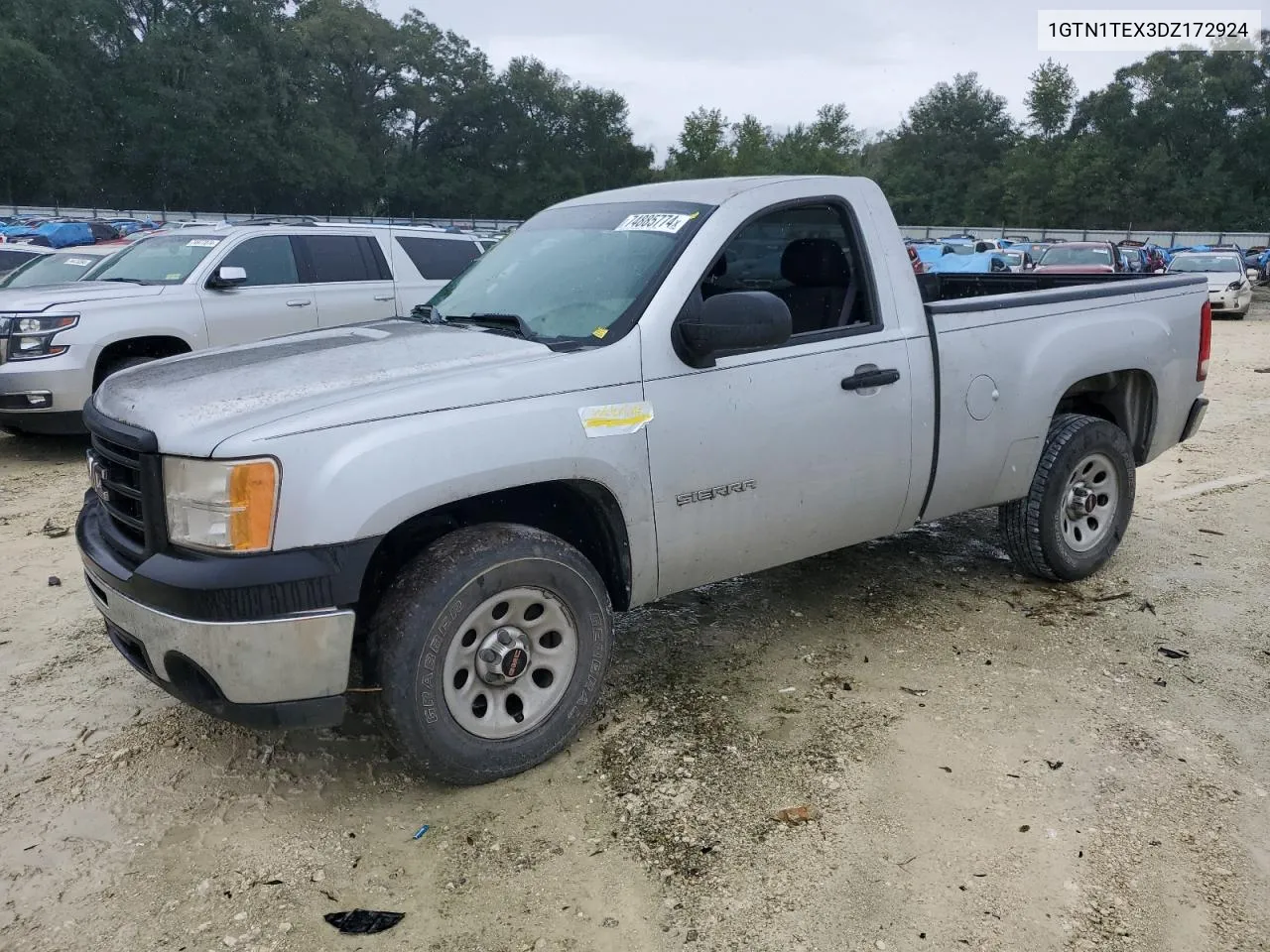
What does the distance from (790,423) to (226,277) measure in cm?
594

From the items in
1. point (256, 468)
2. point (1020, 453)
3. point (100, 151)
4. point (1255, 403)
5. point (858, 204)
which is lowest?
point (1255, 403)

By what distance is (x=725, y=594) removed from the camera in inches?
196

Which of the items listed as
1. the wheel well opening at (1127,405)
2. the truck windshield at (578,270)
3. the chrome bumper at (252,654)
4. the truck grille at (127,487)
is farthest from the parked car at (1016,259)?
A: the chrome bumper at (252,654)

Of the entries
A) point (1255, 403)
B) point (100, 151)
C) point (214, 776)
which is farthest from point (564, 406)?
point (100, 151)

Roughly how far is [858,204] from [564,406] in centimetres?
176

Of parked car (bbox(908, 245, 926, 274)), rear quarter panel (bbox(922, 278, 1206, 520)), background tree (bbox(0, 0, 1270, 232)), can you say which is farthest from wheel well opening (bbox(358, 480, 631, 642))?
background tree (bbox(0, 0, 1270, 232))

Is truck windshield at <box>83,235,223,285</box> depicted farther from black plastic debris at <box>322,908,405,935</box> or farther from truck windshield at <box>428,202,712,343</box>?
black plastic debris at <box>322,908,405,935</box>

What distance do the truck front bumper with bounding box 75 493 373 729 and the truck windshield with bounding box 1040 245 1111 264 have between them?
21901 millimetres

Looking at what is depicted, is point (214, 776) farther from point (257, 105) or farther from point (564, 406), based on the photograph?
point (257, 105)

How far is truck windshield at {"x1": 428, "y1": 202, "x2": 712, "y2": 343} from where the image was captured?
3.52 m

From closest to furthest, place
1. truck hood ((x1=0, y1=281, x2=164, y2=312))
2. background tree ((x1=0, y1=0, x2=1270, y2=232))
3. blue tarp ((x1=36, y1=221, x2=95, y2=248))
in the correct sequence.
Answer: truck hood ((x1=0, y1=281, x2=164, y2=312)), blue tarp ((x1=36, y1=221, x2=95, y2=248)), background tree ((x1=0, y1=0, x2=1270, y2=232))

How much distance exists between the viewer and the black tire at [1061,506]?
4766 millimetres

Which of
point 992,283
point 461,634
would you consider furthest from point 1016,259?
point 461,634

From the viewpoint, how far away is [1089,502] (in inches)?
199
